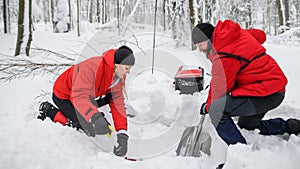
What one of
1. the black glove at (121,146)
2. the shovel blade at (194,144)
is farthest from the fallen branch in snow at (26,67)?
the shovel blade at (194,144)

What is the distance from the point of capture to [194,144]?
2.46m

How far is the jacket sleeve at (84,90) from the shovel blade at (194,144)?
109cm

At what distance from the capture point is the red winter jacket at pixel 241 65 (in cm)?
181

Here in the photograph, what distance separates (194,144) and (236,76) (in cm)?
97

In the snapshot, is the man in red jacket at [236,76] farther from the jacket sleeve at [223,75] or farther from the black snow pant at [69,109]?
the black snow pant at [69,109]

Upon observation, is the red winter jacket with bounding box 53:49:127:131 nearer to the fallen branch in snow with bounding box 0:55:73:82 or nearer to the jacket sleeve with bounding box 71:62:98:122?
the jacket sleeve with bounding box 71:62:98:122

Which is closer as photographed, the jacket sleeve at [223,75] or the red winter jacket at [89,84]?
the jacket sleeve at [223,75]

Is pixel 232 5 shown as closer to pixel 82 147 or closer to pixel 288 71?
pixel 288 71

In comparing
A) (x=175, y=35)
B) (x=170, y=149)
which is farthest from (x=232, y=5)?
(x=170, y=149)

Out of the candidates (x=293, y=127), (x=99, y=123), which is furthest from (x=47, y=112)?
(x=293, y=127)

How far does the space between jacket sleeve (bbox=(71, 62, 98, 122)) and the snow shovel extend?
109 cm

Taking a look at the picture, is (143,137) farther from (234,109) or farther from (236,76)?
(236,76)

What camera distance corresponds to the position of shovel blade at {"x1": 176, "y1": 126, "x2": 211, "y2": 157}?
7.85 feet

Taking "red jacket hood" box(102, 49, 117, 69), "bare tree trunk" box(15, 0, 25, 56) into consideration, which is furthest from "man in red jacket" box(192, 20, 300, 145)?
"bare tree trunk" box(15, 0, 25, 56)
